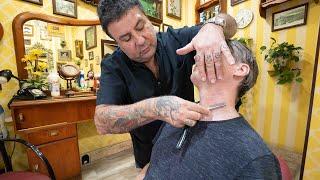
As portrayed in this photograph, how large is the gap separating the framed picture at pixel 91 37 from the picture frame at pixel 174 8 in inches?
48.7

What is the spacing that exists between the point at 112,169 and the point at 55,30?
172cm

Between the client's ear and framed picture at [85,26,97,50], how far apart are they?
2038mm

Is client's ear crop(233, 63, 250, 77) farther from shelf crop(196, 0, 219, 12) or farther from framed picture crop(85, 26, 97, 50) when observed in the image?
shelf crop(196, 0, 219, 12)

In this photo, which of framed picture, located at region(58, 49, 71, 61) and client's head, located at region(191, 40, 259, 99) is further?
framed picture, located at region(58, 49, 71, 61)

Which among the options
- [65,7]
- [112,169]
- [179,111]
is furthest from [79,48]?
[179,111]

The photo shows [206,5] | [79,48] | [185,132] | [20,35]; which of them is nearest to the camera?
[185,132]

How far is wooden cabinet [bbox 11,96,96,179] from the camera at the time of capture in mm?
1617

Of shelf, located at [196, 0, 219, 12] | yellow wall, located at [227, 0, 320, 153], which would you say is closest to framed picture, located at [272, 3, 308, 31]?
yellow wall, located at [227, 0, 320, 153]

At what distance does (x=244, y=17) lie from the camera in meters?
2.47

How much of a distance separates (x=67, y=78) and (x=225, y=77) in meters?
1.95

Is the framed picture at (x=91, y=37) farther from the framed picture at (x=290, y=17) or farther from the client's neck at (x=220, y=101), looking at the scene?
the framed picture at (x=290, y=17)

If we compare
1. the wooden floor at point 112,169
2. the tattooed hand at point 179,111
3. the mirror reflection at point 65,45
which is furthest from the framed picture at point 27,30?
the tattooed hand at point 179,111

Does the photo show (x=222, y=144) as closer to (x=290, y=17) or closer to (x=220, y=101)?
(x=220, y=101)

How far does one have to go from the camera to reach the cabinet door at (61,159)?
5.56 feet
